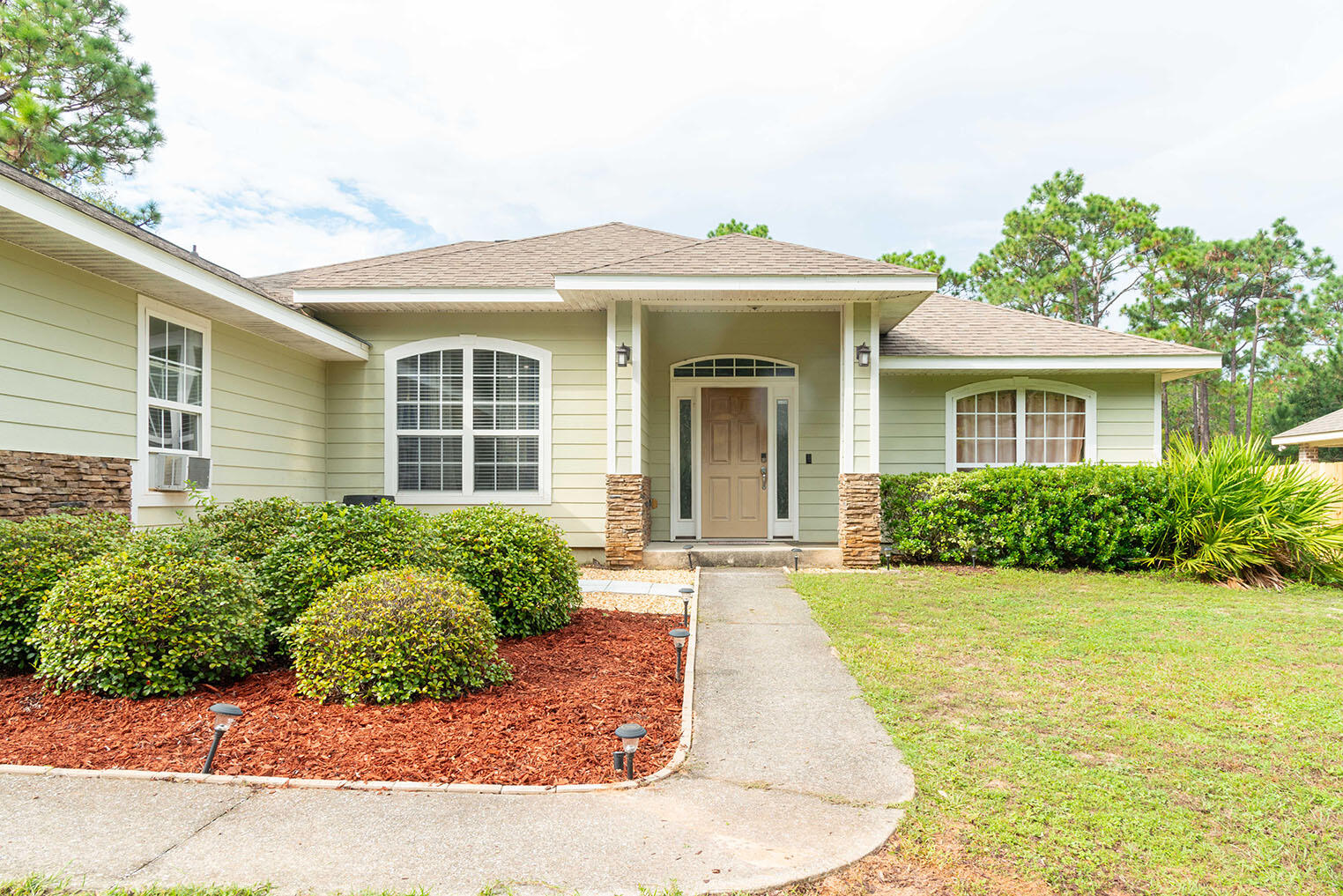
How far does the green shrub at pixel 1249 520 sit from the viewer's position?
25.6 ft

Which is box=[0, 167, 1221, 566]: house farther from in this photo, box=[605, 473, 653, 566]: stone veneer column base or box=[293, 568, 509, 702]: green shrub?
box=[293, 568, 509, 702]: green shrub

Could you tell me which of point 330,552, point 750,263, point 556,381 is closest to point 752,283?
point 750,263

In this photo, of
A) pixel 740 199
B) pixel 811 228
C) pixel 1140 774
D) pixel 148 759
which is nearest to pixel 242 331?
pixel 148 759

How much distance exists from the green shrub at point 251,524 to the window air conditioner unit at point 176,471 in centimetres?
156

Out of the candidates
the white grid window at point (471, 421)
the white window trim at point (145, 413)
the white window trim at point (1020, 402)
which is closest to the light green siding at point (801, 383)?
the white window trim at point (1020, 402)

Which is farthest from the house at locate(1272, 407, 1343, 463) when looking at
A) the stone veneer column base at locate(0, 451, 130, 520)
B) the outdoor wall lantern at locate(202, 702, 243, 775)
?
the stone veneer column base at locate(0, 451, 130, 520)

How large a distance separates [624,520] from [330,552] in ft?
13.7

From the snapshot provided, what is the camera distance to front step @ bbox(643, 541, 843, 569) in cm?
836

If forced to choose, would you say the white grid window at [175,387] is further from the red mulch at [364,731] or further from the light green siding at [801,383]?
the light green siding at [801,383]

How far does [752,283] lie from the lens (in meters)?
7.89

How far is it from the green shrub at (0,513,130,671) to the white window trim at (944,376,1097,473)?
29.6 ft

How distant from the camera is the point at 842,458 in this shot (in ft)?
27.8

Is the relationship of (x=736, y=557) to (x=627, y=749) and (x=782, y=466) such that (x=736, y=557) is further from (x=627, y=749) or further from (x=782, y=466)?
(x=627, y=749)

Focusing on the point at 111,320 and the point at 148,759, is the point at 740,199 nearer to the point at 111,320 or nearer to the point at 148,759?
the point at 111,320
